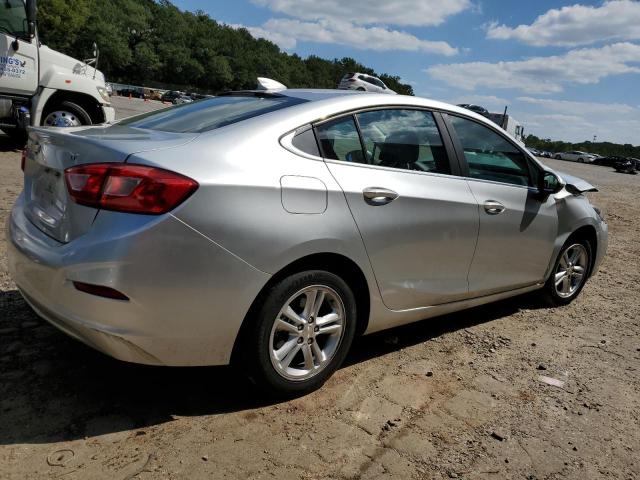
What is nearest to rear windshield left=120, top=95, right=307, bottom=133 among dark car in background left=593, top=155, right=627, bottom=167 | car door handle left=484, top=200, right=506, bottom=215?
car door handle left=484, top=200, right=506, bottom=215

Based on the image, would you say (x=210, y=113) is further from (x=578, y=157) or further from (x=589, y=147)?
(x=589, y=147)

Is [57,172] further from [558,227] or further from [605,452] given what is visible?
[558,227]

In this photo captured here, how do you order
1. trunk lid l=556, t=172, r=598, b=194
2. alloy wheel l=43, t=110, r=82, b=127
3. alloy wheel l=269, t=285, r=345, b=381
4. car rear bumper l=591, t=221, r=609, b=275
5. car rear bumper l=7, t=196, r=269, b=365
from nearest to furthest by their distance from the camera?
car rear bumper l=7, t=196, r=269, b=365 → alloy wheel l=269, t=285, r=345, b=381 → trunk lid l=556, t=172, r=598, b=194 → car rear bumper l=591, t=221, r=609, b=275 → alloy wheel l=43, t=110, r=82, b=127

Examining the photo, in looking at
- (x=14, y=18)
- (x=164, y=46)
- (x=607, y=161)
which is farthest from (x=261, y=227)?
(x=164, y=46)

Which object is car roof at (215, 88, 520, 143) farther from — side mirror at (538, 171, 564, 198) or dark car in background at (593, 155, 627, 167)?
dark car in background at (593, 155, 627, 167)

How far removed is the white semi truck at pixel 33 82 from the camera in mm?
8570

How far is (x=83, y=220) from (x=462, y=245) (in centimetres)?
226

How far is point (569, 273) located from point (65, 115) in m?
8.23

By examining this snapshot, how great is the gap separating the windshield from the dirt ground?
20.9 ft

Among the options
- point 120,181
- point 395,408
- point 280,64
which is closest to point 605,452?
point 395,408

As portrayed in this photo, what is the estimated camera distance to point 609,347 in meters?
4.16

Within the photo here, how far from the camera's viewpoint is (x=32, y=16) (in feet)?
28.1

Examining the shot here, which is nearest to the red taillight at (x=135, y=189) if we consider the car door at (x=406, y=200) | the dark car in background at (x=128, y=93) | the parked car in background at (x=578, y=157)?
the car door at (x=406, y=200)

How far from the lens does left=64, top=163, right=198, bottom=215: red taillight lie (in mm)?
2289
